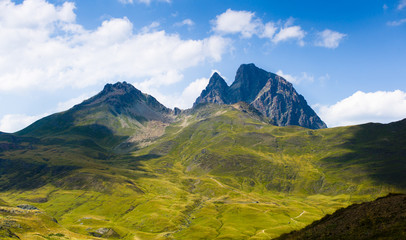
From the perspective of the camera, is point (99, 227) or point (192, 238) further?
point (99, 227)

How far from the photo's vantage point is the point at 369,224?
55.2 metres

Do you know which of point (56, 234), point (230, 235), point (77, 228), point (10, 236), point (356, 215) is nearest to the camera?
point (356, 215)

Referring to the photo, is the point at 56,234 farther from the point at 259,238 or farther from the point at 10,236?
the point at 259,238

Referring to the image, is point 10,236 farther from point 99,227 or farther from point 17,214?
point 99,227

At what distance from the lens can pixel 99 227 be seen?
7771 inches

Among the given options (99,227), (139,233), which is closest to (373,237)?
(139,233)

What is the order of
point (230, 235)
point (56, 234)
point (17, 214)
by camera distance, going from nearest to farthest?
point (56, 234)
point (17, 214)
point (230, 235)

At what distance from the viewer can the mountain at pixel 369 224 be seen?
1962 inches

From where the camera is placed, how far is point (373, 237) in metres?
50.1

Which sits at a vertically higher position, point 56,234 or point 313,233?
point 313,233

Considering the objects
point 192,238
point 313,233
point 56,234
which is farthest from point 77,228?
point 313,233

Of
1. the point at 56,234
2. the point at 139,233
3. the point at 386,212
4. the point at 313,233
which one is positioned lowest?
the point at 139,233

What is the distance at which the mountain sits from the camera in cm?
4984

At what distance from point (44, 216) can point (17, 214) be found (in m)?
8.89
